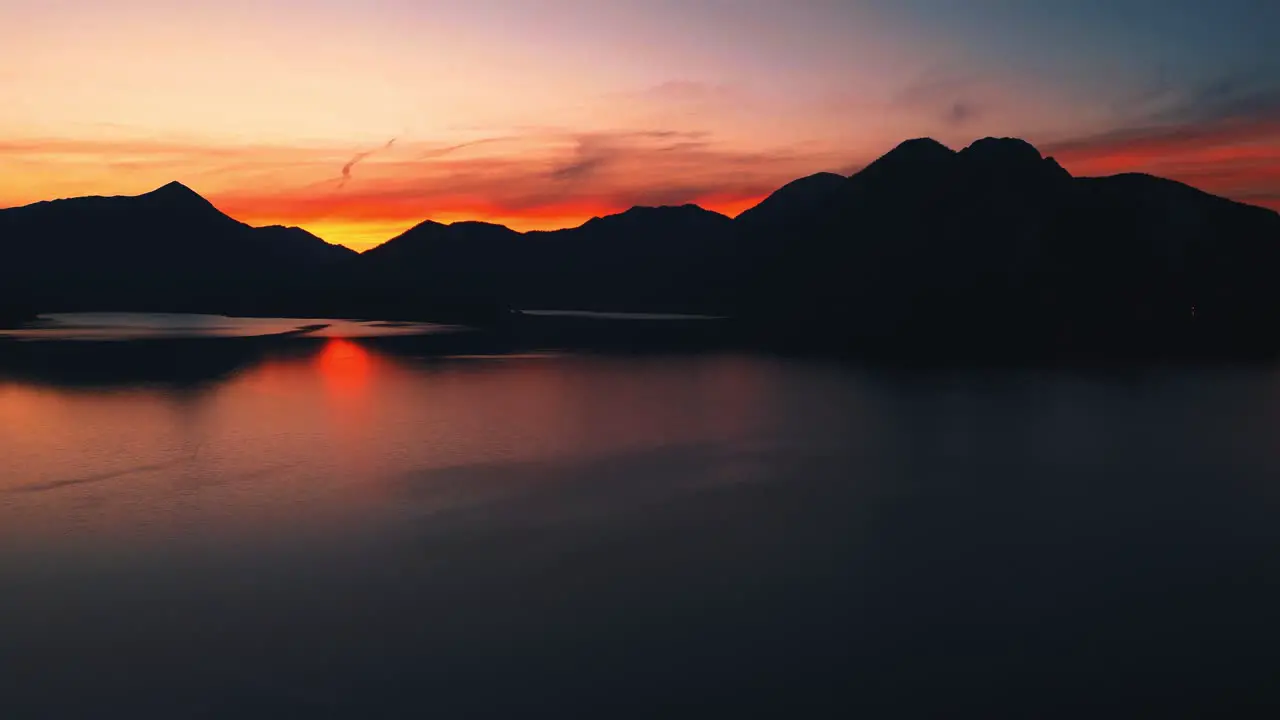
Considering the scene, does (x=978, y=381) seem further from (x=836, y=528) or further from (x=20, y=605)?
(x=20, y=605)

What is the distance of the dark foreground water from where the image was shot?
14.3 metres

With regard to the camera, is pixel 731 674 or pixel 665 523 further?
pixel 665 523

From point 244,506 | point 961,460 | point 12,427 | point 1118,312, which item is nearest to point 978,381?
point 961,460

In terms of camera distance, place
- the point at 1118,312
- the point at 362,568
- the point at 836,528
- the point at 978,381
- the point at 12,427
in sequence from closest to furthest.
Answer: the point at 362,568, the point at 836,528, the point at 12,427, the point at 978,381, the point at 1118,312

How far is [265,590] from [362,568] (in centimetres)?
219

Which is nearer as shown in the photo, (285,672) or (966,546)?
(285,672)

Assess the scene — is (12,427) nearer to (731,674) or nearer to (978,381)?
(731,674)

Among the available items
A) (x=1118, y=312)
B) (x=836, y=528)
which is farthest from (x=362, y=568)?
(x=1118, y=312)

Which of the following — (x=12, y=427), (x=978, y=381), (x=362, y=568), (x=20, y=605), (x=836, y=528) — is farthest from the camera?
(x=978, y=381)

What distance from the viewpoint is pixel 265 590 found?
1842 cm

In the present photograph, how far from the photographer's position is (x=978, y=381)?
66.9 meters

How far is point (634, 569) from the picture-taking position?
20.2 metres

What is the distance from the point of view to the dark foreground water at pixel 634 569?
46.9 feet

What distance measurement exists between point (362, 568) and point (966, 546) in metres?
14.7
